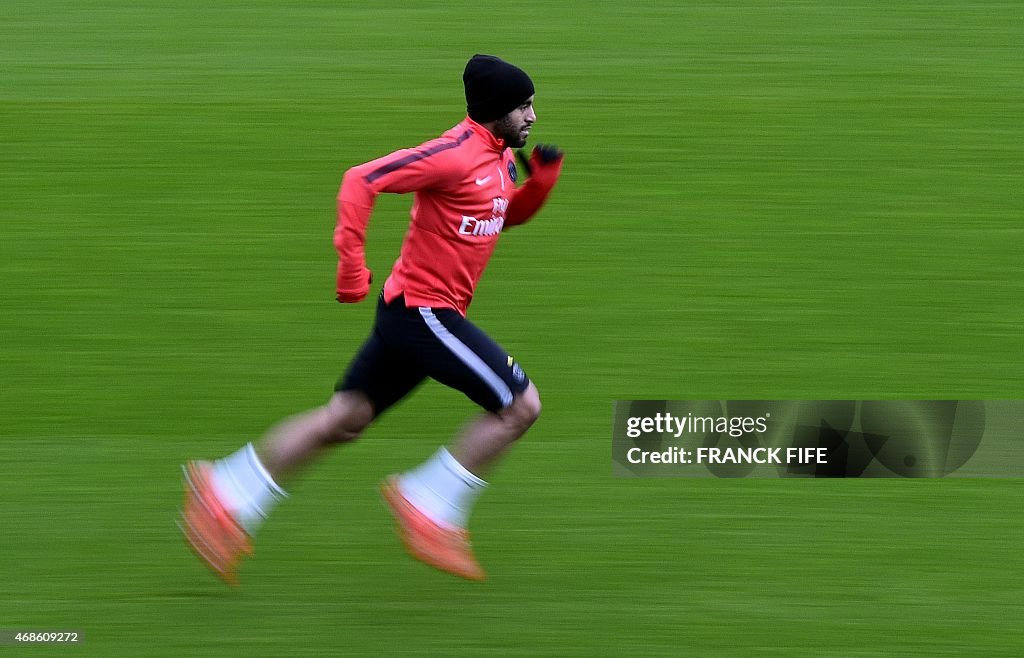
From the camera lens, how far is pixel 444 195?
5.45 metres

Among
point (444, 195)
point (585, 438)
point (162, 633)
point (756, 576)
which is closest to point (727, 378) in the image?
point (585, 438)

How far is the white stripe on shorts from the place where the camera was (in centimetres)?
549

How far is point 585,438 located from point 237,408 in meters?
1.60

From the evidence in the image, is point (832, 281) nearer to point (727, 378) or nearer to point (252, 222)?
point (727, 378)

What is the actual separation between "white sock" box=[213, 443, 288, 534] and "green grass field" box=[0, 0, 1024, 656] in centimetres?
29

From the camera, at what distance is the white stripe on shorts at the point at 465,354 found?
5488 millimetres

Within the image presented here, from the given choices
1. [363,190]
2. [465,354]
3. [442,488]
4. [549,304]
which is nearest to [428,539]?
[442,488]

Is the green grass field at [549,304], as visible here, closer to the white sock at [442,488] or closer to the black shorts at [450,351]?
the white sock at [442,488]

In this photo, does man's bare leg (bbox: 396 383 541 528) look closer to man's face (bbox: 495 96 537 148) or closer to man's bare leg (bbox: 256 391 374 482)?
man's bare leg (bbox: 256 391 374 482)

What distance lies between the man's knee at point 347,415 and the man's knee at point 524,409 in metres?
0.50

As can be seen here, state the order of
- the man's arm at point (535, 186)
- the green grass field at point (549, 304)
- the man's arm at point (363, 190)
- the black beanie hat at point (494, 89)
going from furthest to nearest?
the man's arm at point (535, 186)
the green grass field at point (549, 304)
the black beanie hat at point (494, 89)
the man's arm at point (363, 190)

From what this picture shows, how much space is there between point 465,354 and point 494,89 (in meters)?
0.88

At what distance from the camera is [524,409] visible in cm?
557

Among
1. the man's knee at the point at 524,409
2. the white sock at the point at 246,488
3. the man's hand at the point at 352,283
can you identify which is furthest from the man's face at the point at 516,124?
the white sock at the point at 246,488
